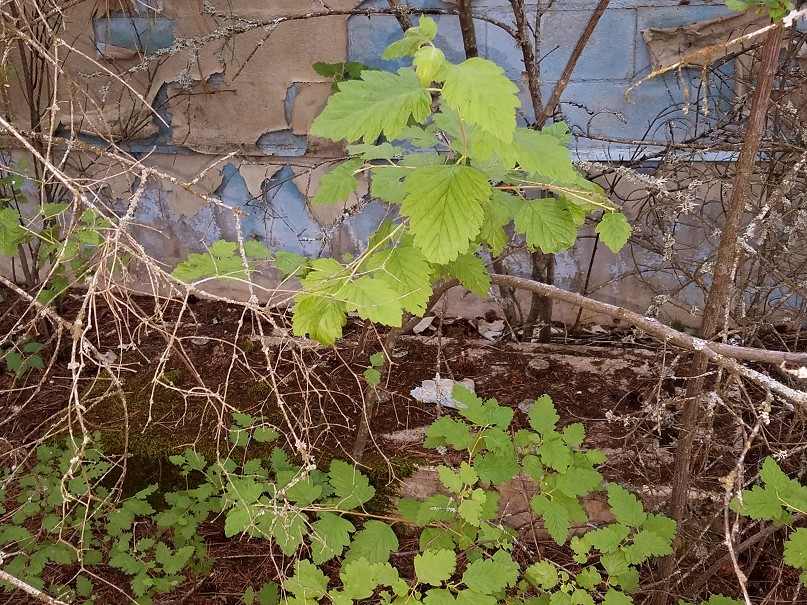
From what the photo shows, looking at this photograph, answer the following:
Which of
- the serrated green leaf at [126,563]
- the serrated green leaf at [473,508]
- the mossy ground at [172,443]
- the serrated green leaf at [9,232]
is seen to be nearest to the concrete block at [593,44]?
the mossy ground at [172,443]

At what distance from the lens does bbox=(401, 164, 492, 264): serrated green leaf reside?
4.42ft

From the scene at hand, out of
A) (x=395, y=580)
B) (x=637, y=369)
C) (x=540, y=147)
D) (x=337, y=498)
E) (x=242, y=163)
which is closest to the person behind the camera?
(x=540, y=147)

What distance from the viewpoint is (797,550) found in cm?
165

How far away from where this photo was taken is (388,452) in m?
2.64

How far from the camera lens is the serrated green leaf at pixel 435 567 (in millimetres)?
1727

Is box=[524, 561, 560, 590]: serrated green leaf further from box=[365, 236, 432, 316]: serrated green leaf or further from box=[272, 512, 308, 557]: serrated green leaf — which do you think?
box=[365, 236, 432, 316]: serrated green leaf

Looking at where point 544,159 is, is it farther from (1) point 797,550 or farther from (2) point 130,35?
(2) point 130,35

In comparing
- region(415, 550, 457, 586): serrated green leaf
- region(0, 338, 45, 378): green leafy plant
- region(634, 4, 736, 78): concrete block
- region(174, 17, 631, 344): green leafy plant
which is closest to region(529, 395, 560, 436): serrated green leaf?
region(415, 550, 457, 586): serrated green leaf

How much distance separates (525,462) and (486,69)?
136 cm

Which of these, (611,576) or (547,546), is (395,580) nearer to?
(611,576)

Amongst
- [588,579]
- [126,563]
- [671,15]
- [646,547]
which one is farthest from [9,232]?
[671,15]

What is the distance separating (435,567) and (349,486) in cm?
61

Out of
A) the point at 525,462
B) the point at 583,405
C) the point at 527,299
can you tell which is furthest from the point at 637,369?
the point at 525,462

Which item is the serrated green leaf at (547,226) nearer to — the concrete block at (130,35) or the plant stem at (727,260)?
the plant stem at (727,260)
